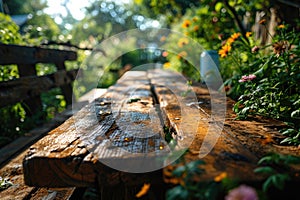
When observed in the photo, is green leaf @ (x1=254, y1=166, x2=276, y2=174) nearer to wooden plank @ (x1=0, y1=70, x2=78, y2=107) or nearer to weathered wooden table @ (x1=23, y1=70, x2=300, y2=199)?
weathered wooden table @ (x1=23, y1=70, x2=300, y2=199)

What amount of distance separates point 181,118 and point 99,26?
3587 centimetres

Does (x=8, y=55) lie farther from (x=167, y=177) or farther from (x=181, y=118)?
(x=167, y=177)

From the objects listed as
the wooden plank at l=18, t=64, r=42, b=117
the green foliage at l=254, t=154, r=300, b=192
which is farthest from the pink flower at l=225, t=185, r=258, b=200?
the wooden plank at l=18, t=64, r=42, b=117

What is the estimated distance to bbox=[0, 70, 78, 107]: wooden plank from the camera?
2.06 m

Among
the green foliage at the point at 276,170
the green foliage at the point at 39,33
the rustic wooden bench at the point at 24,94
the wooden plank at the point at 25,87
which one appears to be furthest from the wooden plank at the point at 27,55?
the green foliage at the point at 276,170

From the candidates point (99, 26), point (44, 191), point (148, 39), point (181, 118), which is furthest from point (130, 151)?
point (148, 39)

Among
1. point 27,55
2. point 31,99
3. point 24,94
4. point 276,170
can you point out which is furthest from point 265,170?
point 31,99

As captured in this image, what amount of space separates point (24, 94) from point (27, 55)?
424 millimetres

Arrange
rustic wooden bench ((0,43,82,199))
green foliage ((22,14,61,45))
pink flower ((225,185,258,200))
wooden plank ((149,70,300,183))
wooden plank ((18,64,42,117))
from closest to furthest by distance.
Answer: pink flower ((225,185,258,200)) → wooden plank ((149,70,300,183)) → rustic wooden bench ((0,43,82,199)) → wooden plank ((18,64,42,117)) → green foliage ((22,14,61,45))

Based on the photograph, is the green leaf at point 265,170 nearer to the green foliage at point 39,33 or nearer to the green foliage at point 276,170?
the green foliage at point 276,170

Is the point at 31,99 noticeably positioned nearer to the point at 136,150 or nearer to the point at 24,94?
the point at 24,94

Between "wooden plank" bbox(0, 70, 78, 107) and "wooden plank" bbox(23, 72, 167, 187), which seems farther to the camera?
"wooden plank" bbox(0, 70, 78, 107)

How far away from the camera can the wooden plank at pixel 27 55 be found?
2134 mm

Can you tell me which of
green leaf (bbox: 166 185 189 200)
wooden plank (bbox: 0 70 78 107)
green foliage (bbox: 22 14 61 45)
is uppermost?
green foliage (bbox: 22 14 61 45)
